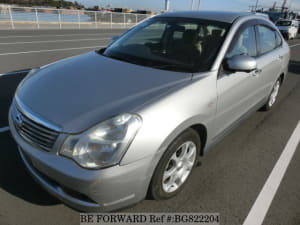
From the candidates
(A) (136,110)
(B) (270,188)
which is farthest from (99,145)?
(B) (270,188)

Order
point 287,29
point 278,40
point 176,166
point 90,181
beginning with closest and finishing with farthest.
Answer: point 90,181
point 176,166
point 278,40
point 287,29

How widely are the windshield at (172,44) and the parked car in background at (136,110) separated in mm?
12

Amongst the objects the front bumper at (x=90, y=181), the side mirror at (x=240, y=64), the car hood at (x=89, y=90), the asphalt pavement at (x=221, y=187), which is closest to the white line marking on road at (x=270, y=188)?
the asphalt pavement at (x=221, y=187)

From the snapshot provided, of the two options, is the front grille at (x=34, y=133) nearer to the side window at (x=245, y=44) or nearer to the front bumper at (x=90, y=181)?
the front bumper at (x=90, y=181)

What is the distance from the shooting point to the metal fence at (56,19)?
56.9ft

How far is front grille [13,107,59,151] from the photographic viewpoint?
6.12ft

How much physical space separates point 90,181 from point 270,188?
1.97m

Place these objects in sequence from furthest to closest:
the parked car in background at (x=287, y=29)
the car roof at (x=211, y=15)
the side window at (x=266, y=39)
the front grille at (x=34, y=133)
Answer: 1. the parked car in background at (x=287, y=29)
2. the side window at (x=266, y=39)
3. the car roof at (x=211, y=15)
4. the front grille at (x=34, y=133)

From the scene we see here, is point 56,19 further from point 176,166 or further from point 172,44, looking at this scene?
point 176,166

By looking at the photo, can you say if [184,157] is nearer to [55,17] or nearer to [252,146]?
[252,146]

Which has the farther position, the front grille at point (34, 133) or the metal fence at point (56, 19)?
the metal fence at point (56, 19)

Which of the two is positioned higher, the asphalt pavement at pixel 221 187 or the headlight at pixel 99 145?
the headlight at pixel 99 145

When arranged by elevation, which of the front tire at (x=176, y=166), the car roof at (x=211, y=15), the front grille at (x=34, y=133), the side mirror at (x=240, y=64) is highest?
the car roof at (x=211, y=15)

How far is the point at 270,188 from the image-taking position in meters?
2.67
